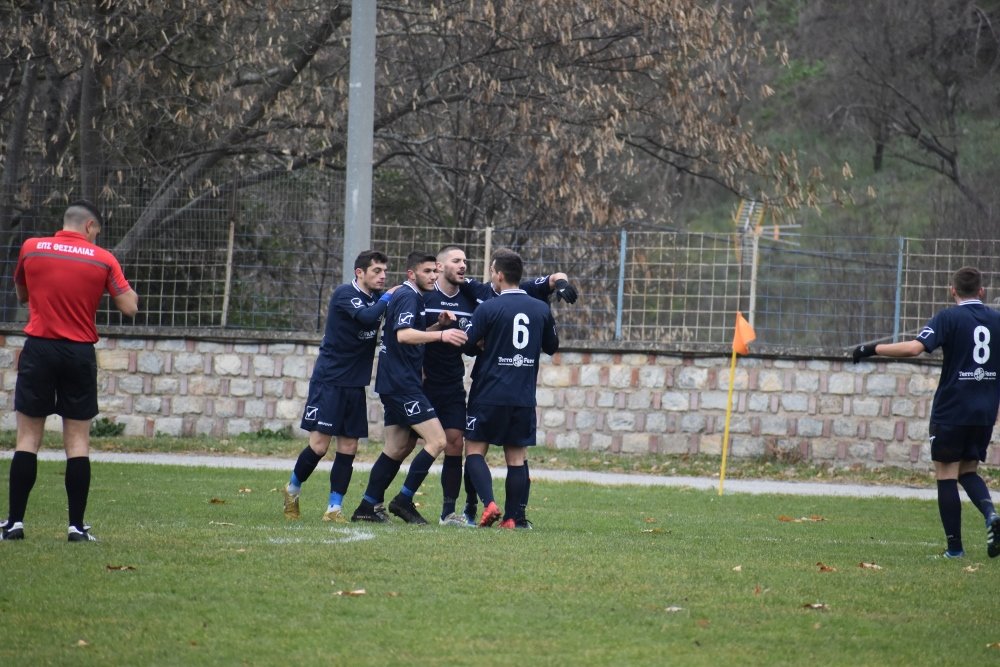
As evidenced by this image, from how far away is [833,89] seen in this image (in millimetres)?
44938

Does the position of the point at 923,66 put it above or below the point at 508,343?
above

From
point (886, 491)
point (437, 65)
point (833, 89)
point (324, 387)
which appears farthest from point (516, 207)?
point (833, 89)

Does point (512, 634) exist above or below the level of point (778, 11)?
below

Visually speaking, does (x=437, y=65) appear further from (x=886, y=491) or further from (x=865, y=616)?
(x=865, y=616)

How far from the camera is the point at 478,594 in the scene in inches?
270

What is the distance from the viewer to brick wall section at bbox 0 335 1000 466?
55.6 feet

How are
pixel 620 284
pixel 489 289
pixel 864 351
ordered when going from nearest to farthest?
pixel 864 351
pixel 489 289
pixel 620 284

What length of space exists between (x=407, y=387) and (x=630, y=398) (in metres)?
8.11

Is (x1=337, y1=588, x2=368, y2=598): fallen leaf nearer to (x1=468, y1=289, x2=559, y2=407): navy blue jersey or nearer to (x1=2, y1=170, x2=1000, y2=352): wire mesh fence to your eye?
(x1=468, y1=289, x2=559, y2=407): navy blue jersey

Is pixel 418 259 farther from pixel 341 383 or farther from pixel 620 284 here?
pixel 620 284

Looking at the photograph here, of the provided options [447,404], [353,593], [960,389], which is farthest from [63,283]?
[960,389]

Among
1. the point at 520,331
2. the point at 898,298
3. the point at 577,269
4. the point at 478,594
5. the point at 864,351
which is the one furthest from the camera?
the point at 577,269

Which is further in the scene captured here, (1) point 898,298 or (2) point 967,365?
(1) point 898,298

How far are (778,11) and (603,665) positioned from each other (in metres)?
46.5
